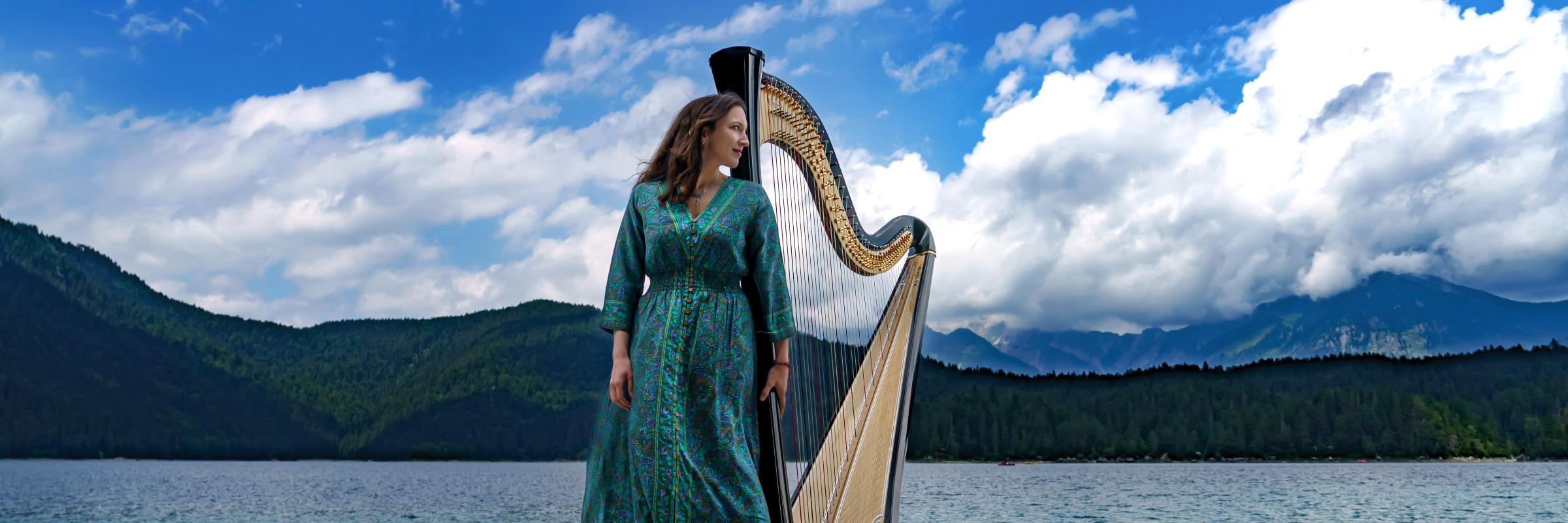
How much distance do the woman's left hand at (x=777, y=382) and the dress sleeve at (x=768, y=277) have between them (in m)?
0.07

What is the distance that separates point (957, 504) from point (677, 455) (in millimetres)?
30157

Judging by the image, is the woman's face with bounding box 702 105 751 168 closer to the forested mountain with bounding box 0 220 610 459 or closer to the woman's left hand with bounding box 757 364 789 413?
the woman's left hand with bounding box 757 364 789 413

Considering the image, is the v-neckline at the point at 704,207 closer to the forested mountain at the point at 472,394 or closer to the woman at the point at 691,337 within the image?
the woman at the point at 691,337

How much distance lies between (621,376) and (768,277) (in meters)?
0.37

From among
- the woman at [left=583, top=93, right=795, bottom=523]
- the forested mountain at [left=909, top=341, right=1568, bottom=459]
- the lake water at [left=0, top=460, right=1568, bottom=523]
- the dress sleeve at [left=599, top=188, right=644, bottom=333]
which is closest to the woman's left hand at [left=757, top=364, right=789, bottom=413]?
the woman at [left=583, top=93, right=795, bottom=523]

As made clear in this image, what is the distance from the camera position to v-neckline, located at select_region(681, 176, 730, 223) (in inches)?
76.2

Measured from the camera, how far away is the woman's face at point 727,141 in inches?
77.7

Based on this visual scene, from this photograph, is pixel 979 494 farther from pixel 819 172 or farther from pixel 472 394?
pixel 472 394

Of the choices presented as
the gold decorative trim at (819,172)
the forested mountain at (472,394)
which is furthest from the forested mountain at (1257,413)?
the gold decorative trim at (819,172)

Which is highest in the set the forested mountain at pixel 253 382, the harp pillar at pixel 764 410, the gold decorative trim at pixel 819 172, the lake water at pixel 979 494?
the forested mountain at pixel 253 382

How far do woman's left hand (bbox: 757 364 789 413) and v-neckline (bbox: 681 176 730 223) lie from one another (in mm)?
355

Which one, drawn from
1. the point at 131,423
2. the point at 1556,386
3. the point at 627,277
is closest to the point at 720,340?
the point at 627,277

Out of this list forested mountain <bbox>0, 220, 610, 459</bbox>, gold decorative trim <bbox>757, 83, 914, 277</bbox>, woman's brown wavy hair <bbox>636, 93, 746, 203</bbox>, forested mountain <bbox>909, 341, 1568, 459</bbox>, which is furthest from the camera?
forested mountain <bbox>0, 220, 610, 459</bbox>

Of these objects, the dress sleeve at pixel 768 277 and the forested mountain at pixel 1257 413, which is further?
the forested mountain at pixel 1257 413
